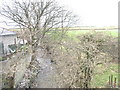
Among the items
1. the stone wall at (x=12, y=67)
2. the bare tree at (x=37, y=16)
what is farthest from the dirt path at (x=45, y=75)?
the stone wall at (x=12, y=67)

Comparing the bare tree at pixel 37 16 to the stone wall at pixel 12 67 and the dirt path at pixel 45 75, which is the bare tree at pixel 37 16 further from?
the stone wall at pixel 12 67

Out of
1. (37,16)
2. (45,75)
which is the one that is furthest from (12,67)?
(37,16)

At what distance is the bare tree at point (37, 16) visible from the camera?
19.3 ft

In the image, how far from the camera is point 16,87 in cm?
459

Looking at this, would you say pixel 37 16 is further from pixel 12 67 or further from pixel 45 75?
pixel 12 67

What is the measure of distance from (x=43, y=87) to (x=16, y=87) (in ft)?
2.84

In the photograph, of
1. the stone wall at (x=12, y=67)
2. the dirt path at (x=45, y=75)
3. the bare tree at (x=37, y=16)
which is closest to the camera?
the stone wall at (x=12, y=67)

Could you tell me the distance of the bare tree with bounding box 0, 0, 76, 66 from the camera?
5.88 metres

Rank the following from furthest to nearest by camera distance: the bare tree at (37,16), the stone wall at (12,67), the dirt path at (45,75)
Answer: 1. the bare tree at (37,16)
2. the dirt path at (45,75)
3. the stone wall at (12,67)

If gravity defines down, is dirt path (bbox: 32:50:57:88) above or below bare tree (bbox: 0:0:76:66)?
below

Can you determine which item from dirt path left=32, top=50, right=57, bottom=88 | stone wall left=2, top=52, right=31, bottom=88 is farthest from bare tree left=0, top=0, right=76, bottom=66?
stone wall left=2, top=52, right=31, bottom=88

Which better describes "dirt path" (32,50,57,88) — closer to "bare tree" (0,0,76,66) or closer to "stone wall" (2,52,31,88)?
"bare tree" (0,0,76,66)

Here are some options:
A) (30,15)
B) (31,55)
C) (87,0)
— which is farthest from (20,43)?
(87,0)

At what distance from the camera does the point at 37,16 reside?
6.41 metres
